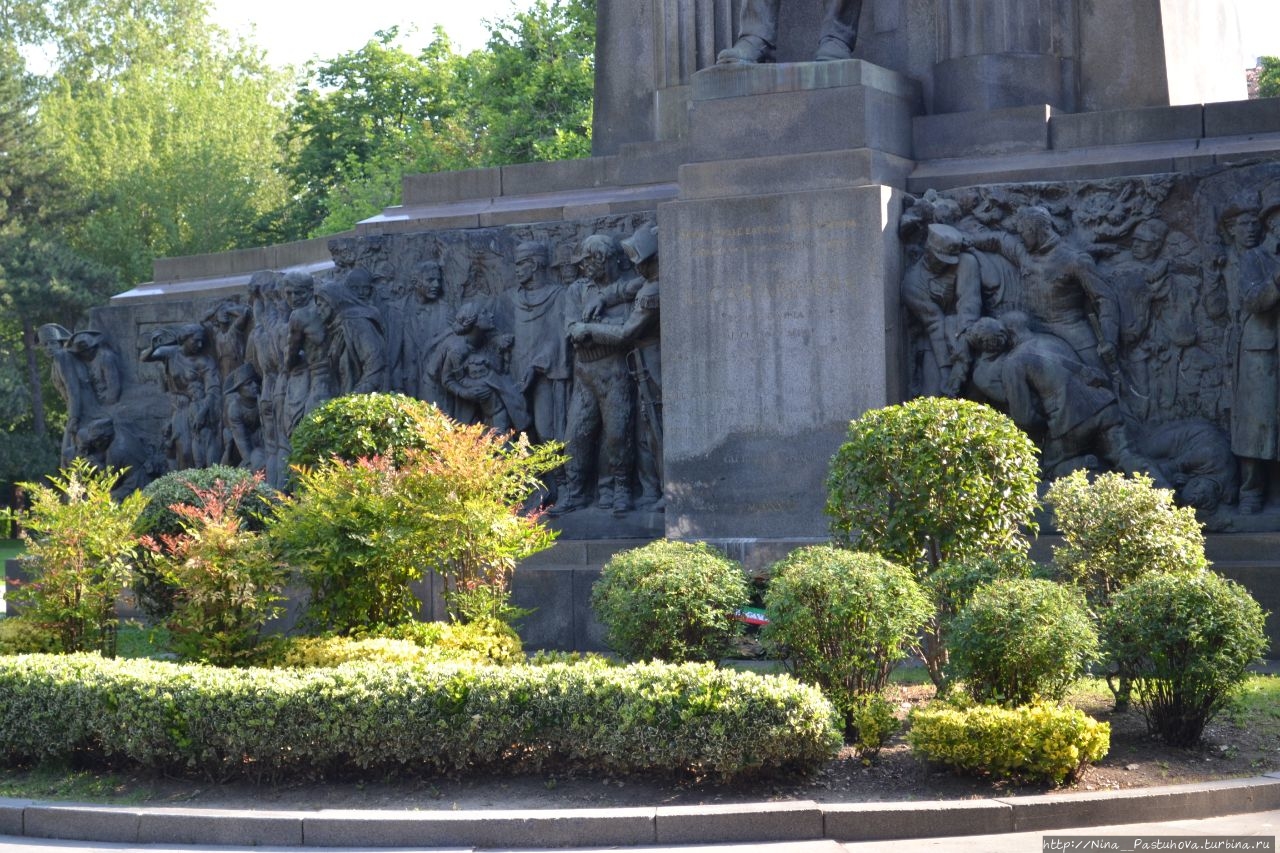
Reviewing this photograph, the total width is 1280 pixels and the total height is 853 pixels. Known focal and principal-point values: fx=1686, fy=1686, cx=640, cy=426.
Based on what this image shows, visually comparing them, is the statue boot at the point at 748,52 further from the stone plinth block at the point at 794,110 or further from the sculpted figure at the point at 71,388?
the sculpted figure at the point at 71,388

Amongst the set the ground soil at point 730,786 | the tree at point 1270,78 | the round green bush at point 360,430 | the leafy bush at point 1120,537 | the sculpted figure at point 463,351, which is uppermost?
the tree at point 1270,78


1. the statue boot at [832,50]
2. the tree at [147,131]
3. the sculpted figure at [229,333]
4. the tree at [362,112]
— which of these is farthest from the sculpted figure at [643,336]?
the tree at [147,131]

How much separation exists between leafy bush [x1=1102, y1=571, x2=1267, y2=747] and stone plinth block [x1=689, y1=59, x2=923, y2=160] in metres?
6.62

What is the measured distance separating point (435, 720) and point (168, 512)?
5.86 metres

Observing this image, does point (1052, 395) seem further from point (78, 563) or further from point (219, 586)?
point (78, 563)

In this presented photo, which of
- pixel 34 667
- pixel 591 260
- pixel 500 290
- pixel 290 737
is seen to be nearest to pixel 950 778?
pixel 290 737

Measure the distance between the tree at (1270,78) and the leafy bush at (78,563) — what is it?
92.9ft

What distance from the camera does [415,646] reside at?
442 inches

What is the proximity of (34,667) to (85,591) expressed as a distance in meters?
1.48

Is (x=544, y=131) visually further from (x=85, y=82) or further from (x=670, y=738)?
(x=670, y=738)

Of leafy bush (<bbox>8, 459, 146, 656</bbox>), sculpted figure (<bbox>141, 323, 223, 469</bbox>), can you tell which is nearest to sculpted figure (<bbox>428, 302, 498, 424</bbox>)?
sculpted figure (<bbox>141, 323, 223, 469</bbox>)

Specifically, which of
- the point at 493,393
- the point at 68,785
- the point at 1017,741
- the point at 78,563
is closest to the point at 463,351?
the point at 493,393

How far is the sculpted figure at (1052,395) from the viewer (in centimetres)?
1442

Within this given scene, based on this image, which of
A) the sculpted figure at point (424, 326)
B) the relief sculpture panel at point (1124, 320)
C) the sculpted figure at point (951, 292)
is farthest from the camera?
the sculpted figure at point (424, 326)
